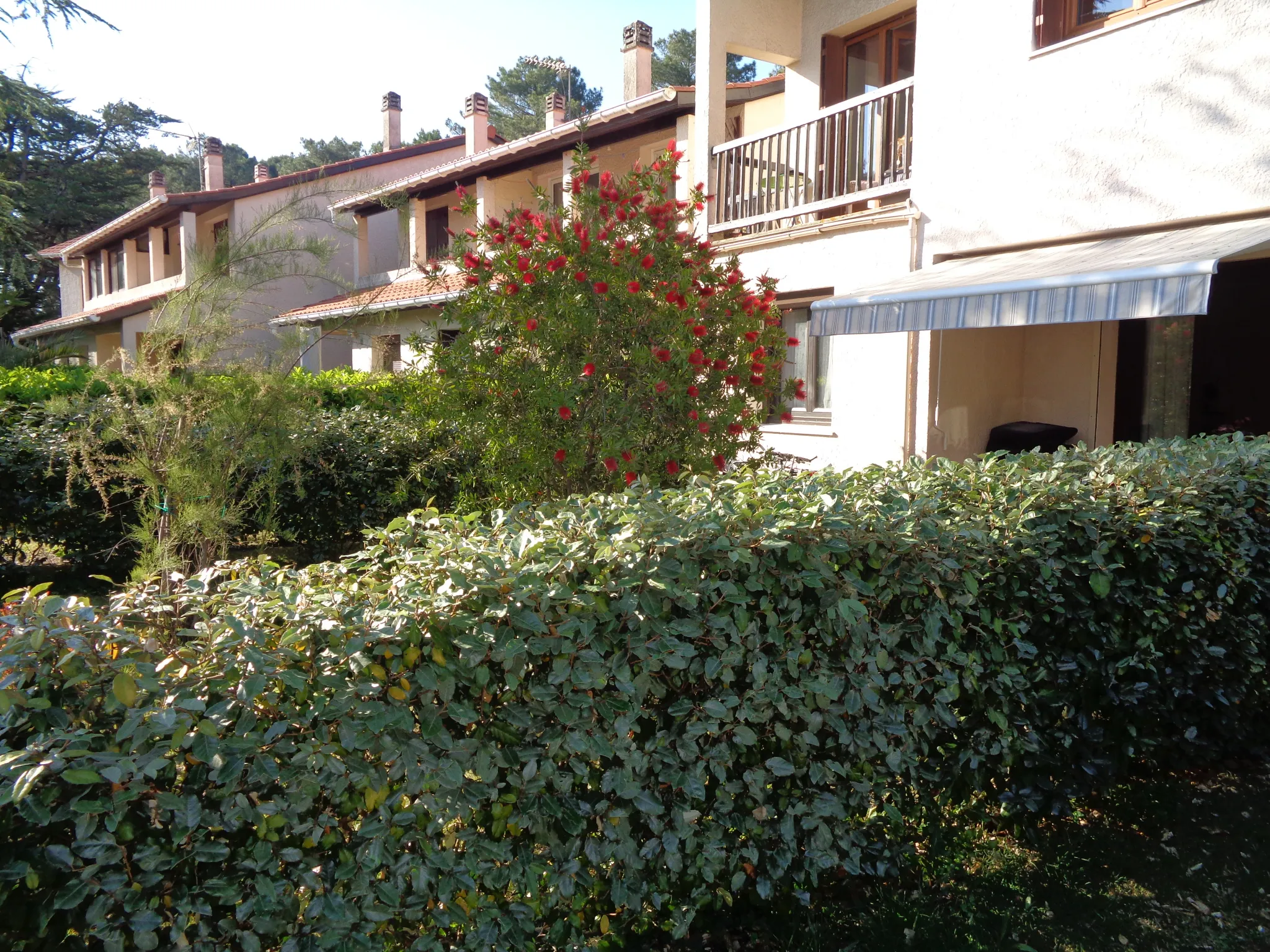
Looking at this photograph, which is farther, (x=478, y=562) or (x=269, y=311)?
(x=269, y=311)

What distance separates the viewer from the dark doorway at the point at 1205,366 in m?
9.75

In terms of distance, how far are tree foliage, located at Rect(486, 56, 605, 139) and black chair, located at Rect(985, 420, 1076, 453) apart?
56.3 meters

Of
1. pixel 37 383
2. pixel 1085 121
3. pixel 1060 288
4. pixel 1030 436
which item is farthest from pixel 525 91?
pixel 1060 288

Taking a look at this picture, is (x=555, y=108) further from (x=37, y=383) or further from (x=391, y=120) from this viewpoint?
(x=37, y=383)

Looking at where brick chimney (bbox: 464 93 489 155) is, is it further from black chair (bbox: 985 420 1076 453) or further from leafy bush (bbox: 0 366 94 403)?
black chair (bbox: 985 420 1076 453)

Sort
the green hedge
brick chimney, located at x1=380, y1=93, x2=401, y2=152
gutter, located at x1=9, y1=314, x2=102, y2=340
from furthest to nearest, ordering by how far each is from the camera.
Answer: brick chimney, located at x1=380, y1=93, x2=401, y2=152
gutter, located at x1=9, y1=314, x2=102, y2=340
the green hedge

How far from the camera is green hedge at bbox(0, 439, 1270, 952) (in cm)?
255

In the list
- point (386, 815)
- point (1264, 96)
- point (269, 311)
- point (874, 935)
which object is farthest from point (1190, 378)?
point (386, 815)

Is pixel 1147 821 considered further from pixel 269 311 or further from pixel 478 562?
pixel 269 311

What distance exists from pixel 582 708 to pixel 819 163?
11.9 meters

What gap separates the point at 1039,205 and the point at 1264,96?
2353 millimetres

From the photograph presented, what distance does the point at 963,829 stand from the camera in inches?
168

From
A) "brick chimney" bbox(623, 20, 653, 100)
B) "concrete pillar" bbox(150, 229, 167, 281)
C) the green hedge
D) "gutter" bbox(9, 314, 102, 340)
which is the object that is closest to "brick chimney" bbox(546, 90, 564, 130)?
"brick chimney" bbox(623, 20, 653, 100)

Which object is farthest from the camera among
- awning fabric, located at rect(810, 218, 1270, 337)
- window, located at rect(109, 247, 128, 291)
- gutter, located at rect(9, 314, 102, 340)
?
window, located at rect(109, 247, 128, 291)
